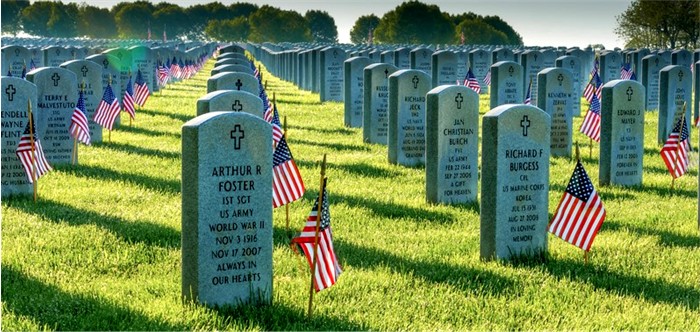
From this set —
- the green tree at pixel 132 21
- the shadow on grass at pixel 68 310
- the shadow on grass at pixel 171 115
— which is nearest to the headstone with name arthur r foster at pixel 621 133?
the shadow on grass at pixel 68 310

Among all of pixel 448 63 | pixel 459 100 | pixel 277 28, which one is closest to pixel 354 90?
pixel 448 63

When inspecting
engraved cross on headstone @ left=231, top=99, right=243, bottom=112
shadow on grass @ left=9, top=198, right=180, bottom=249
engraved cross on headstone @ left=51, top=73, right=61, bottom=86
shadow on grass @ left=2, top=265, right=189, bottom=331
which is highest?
engraved cross on headstone @ left=51, top=73, right=61, bottom=86

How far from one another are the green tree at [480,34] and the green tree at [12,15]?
7534 cm

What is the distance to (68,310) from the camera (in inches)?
309

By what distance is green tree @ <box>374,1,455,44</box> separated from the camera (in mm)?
135500

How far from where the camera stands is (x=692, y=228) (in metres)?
11.5

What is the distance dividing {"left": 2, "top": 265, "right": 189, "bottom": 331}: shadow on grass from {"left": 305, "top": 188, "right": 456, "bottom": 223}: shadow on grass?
4.65 meters

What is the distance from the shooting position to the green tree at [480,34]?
Result: 434 feet

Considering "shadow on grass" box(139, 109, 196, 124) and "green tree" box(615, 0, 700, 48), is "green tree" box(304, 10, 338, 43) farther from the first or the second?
"shadow on grass" box(139, 109, 196, 124)

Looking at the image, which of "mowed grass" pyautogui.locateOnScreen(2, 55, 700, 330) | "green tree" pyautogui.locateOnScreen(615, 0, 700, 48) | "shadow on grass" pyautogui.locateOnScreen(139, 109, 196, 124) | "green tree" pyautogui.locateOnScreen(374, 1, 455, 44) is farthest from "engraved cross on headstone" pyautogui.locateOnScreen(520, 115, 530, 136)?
"green tree" pyautogui.locateOnScreen(374, 1, 455, 44)

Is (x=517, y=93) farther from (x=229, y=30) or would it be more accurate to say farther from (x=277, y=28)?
(x=229, y=30)

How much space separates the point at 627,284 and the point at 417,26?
129m

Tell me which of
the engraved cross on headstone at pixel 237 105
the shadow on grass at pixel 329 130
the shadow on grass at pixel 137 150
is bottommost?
the shadow on grass at pixel 137 150

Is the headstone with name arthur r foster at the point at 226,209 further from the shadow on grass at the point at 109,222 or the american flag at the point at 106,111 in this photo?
the american flag at the point at 106,111
